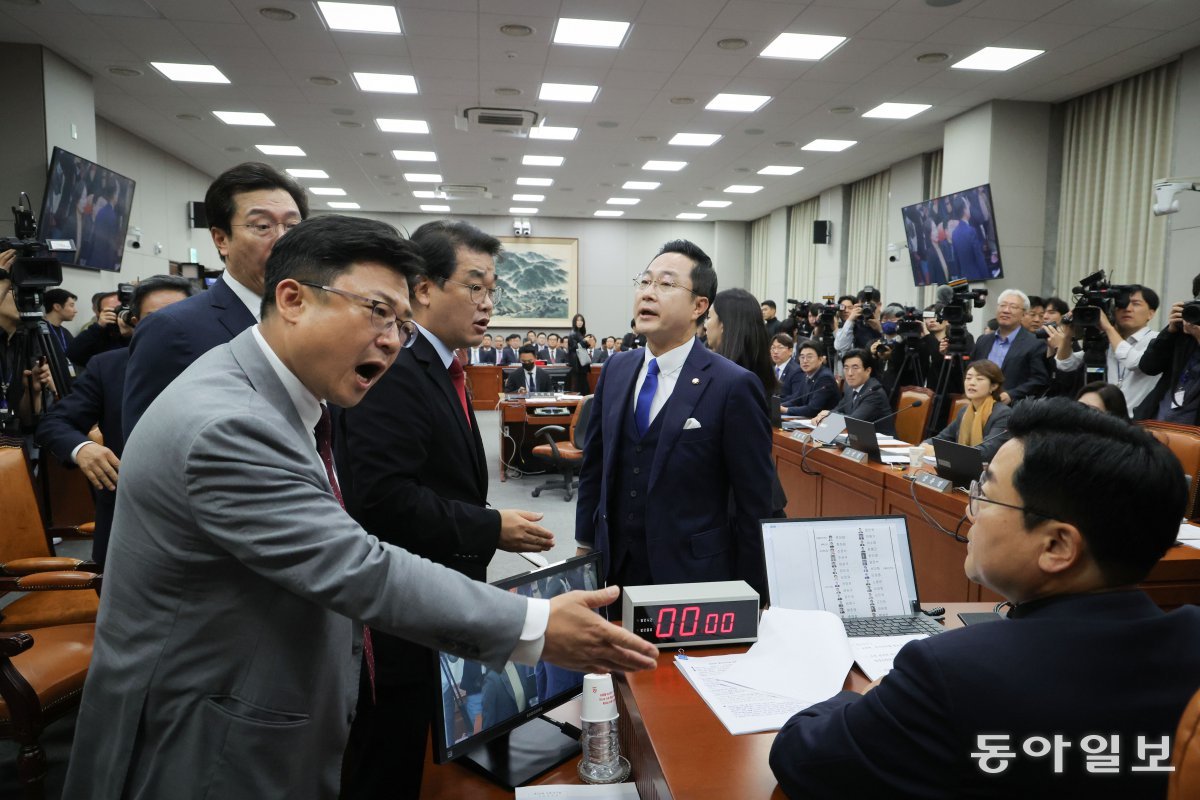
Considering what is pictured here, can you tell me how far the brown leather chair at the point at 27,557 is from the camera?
221cm

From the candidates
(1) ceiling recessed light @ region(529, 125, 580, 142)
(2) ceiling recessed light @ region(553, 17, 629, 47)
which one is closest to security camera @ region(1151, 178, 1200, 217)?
(2) ceiling recessed light @ region(553, 17, 629, 47)

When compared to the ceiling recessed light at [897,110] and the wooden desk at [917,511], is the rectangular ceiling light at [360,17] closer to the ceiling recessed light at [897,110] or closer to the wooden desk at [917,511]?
the wooden desk at [917,511]

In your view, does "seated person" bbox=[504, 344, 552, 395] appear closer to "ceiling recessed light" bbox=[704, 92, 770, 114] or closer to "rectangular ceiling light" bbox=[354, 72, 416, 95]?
"rectangular ceiling light" bbox=[354, 72, 416, 95]

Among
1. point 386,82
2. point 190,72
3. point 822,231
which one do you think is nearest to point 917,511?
point 386,82

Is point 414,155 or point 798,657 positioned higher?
point 414,155

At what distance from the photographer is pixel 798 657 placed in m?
1.44

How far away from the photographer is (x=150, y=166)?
9961mm

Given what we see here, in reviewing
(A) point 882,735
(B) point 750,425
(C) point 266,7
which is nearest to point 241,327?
(B) point 750,425

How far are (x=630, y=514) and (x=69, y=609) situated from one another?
1811 millimetres

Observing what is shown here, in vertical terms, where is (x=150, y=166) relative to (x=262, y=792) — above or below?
above

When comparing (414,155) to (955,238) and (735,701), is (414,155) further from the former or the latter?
(735,701)

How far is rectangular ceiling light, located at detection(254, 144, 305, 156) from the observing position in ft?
32.3

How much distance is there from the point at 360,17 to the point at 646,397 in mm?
4826

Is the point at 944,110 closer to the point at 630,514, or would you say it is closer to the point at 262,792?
the point at 630,514
